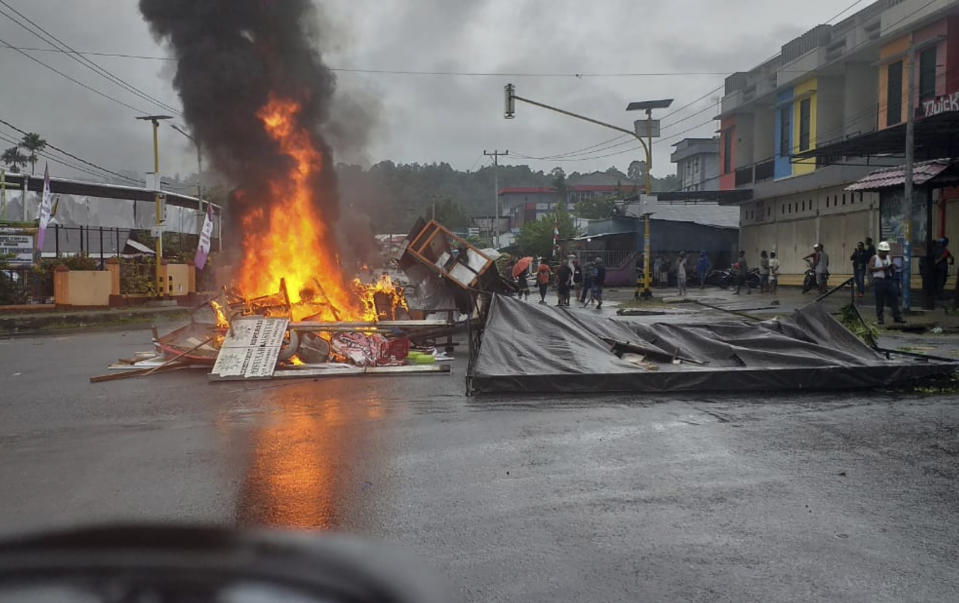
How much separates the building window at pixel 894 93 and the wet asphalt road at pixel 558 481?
21.7 m

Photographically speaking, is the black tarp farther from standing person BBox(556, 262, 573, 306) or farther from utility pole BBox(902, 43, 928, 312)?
standing person BBox(556, 262, 573, 306)

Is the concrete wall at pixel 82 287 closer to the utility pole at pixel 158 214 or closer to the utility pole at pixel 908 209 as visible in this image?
the utility pole at pixel 158 214

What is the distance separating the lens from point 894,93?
2728 cm

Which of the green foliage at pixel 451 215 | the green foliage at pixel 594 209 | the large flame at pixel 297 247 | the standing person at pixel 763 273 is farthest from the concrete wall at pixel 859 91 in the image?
the green foliage at pixel 594 209

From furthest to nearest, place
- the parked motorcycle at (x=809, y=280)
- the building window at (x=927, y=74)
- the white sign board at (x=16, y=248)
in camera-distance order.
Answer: the parked motorcycle at (x=809, y=280), the white sign board at (x=16, y=248), the building window at (x=927, y=74)

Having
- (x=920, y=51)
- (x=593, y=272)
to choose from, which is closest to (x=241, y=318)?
(x=593, y=272)

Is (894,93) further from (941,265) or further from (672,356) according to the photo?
(672,356)

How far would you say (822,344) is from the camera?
416 inches

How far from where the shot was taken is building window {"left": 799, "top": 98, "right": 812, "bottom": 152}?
3388cm

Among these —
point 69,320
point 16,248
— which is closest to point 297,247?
point 69,320

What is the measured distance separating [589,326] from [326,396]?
3.82 m

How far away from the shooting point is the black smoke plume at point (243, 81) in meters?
15.3

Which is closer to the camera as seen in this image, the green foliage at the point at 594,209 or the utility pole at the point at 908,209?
the utility pole at the point at 908,209

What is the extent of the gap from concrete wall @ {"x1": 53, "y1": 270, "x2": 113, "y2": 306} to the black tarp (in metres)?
20.4
